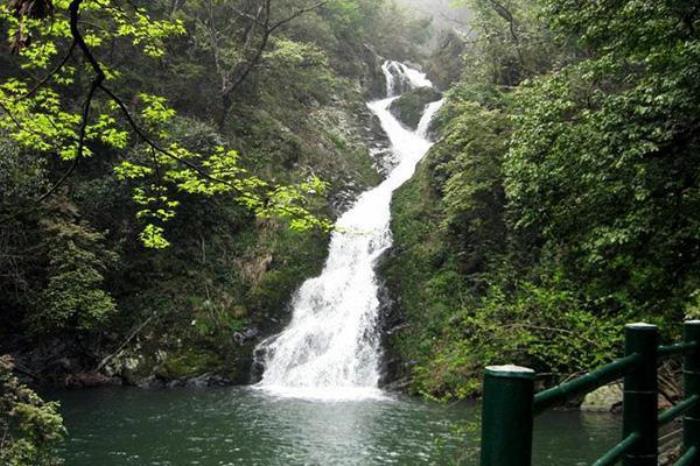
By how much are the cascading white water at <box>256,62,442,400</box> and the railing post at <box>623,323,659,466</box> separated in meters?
12.8

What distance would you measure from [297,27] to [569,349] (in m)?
31.6

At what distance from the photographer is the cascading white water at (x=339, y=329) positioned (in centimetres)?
1847

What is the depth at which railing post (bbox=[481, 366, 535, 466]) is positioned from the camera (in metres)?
Result: 1.24

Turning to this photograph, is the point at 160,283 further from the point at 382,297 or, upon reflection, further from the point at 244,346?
the point at 382,297

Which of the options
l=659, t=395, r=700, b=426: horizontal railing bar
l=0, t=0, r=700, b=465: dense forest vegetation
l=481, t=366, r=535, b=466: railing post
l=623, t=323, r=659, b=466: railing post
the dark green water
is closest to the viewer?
l=481, t=366, r=535, b=466: railing post

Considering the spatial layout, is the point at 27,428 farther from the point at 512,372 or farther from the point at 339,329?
the point at 339,329

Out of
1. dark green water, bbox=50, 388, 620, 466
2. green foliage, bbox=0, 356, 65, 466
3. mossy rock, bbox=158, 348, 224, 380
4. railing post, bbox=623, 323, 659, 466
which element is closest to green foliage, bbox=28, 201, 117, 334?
dark green water, bbox=50, 388, 620, 466

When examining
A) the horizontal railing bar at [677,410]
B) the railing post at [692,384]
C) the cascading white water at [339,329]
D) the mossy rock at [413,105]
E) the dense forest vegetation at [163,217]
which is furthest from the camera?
the mossy rock at [413,105]

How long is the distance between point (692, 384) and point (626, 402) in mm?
830

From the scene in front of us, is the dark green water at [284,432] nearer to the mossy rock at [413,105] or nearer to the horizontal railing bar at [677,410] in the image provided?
the horizontal railing bar at [677,410]

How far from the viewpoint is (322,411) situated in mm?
14539

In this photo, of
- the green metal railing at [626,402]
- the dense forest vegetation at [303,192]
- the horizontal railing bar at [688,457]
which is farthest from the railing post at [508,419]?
the dense forest vegetation at [303,192]

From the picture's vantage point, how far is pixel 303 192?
78.6 feet

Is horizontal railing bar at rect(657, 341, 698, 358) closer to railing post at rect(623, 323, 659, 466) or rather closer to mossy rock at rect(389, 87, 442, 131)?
railing post at rect(623, 323, 659, 466)
